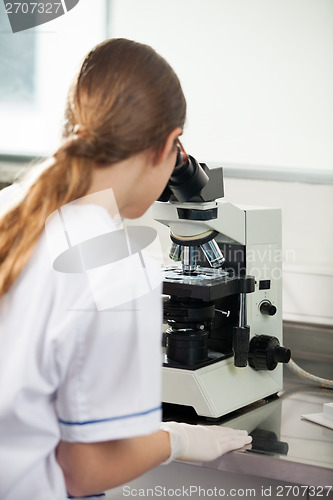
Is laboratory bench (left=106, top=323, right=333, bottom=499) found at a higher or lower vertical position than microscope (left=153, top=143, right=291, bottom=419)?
lower

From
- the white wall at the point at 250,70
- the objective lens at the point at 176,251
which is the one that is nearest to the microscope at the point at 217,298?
the objective lens at the point at 176,251

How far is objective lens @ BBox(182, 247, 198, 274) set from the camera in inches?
63.1

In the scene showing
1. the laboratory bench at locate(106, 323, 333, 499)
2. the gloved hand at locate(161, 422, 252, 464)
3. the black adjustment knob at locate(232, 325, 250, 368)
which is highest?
the black adjustment knob at locate(232, 325, 250, 368)

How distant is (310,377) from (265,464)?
493 millimetres

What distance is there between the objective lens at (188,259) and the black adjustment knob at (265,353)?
0.21 m

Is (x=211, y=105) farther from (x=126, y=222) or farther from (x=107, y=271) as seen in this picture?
(x=107, y=271)

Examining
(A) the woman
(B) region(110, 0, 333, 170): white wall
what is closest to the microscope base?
(A) the woman

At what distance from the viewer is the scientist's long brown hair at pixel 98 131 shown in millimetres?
961

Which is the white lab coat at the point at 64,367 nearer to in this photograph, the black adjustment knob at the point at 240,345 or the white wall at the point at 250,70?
the black adjustment knob at the point at 240,345

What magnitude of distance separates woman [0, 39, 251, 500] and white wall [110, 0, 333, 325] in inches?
42.5

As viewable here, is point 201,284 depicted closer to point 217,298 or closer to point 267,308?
point 217,298

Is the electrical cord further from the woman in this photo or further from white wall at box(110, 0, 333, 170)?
the woman

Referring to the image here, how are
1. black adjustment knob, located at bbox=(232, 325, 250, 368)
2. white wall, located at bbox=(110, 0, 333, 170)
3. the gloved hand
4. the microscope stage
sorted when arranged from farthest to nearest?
white wall, located at bbox=(110, 0, 333, 170)
black adjustment knob, located at bbox=(232, 325, 250, 368)
the microscope stage
the gloved hand

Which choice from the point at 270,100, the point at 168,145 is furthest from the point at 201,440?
the point at 270,100
